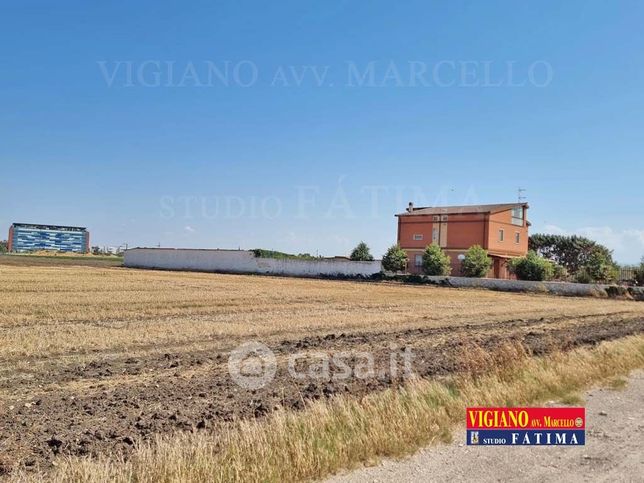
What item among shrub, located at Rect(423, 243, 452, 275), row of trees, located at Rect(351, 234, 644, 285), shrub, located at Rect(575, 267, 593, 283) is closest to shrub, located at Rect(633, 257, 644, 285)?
row of trees, located at Rect(351, 234, 644, 285)

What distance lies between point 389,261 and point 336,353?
4019 centimetres

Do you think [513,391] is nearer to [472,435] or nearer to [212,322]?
[472,435]

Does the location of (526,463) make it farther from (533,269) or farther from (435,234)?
(435,234)

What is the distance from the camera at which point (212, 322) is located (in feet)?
48.1

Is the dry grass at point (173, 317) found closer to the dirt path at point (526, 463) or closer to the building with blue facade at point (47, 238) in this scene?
the dirt path at point (526, 463)

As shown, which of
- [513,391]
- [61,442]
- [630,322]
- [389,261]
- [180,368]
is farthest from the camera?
[389,261]

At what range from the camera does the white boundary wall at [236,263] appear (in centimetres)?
5123

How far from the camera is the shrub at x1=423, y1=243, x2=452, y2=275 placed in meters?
45.3

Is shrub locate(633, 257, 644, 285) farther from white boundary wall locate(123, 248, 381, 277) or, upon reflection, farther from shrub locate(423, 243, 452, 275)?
white boundary wall locate(123, 248, 381, 277)

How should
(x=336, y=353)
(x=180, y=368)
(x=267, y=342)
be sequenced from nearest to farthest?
(x=180, y=368) < (x=336, y=353) < (x=267, y=342)

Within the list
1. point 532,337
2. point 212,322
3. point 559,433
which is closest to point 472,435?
point 559,433

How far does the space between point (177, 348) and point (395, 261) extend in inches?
1599

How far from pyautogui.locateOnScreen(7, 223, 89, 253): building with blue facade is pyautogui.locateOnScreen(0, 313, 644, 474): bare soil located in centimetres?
13146

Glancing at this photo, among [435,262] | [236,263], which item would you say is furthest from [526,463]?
[236,263]
